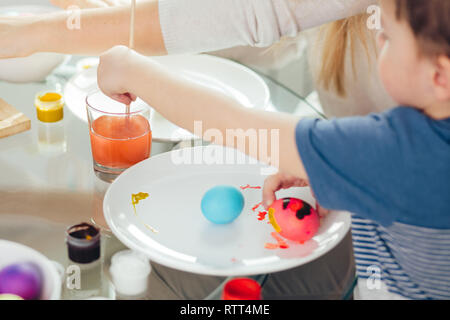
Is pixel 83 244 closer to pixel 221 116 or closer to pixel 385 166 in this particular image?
pixel 221 116

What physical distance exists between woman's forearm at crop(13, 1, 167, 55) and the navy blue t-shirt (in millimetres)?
552

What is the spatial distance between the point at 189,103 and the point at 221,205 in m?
0.17

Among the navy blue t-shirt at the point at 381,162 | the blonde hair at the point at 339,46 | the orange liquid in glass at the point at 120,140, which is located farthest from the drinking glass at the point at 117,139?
the blonde hair at the point at 339,46

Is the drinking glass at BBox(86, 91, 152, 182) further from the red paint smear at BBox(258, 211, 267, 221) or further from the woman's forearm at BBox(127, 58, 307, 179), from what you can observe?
the red paint smear at BBox(258, 211, 267, 221)

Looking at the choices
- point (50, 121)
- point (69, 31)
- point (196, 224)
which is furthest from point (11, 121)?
point (196, 224)

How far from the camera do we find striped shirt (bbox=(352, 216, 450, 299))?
0.81 meters

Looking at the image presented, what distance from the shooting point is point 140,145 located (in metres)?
1.02

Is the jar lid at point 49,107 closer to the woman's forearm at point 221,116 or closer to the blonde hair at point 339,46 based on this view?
the woman's forearm at point 221,116

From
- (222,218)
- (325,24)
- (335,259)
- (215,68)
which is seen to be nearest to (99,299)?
(222,218)

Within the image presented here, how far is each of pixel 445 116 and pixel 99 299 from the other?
21.1 inches

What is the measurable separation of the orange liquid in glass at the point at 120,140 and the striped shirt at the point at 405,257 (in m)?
0.40

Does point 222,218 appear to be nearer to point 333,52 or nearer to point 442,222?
point 442,222

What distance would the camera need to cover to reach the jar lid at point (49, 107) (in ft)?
3.81

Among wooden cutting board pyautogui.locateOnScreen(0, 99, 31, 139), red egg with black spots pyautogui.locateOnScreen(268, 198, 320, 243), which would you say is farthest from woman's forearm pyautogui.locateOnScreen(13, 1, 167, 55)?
red egg with black spots pyautogui.locateOnScreen(268, 198, 320, 243)
